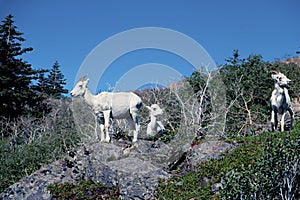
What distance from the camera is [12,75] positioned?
2311cm

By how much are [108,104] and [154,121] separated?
7.27 ft

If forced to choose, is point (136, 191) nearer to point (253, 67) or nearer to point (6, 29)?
point (253, 67)

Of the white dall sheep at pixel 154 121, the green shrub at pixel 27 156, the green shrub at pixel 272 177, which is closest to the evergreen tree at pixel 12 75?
the green shrub at pixel 27 156

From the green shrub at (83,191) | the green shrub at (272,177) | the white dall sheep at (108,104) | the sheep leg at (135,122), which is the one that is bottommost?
the green shrub at (83,191)

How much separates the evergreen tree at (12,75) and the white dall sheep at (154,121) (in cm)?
1296

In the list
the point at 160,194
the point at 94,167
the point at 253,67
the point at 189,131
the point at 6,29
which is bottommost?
the point at 160,194

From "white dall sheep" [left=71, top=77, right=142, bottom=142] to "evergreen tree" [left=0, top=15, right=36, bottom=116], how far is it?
13.2 meters

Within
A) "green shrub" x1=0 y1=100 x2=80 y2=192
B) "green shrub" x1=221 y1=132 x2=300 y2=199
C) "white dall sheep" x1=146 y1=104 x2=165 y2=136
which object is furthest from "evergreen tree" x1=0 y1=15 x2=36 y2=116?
"green shrub" x1=221 y1=132 x2=300 y2=199

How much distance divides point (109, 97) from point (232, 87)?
9740mm

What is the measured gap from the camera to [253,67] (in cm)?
1834

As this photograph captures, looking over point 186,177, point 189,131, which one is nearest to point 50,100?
point 189,131

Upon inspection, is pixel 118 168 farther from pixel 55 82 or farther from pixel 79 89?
pixel 55 82

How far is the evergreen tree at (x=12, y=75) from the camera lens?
21.6 meters

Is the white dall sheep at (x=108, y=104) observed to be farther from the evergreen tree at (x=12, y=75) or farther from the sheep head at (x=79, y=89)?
the evergreen tree at (x=12, y=75)
